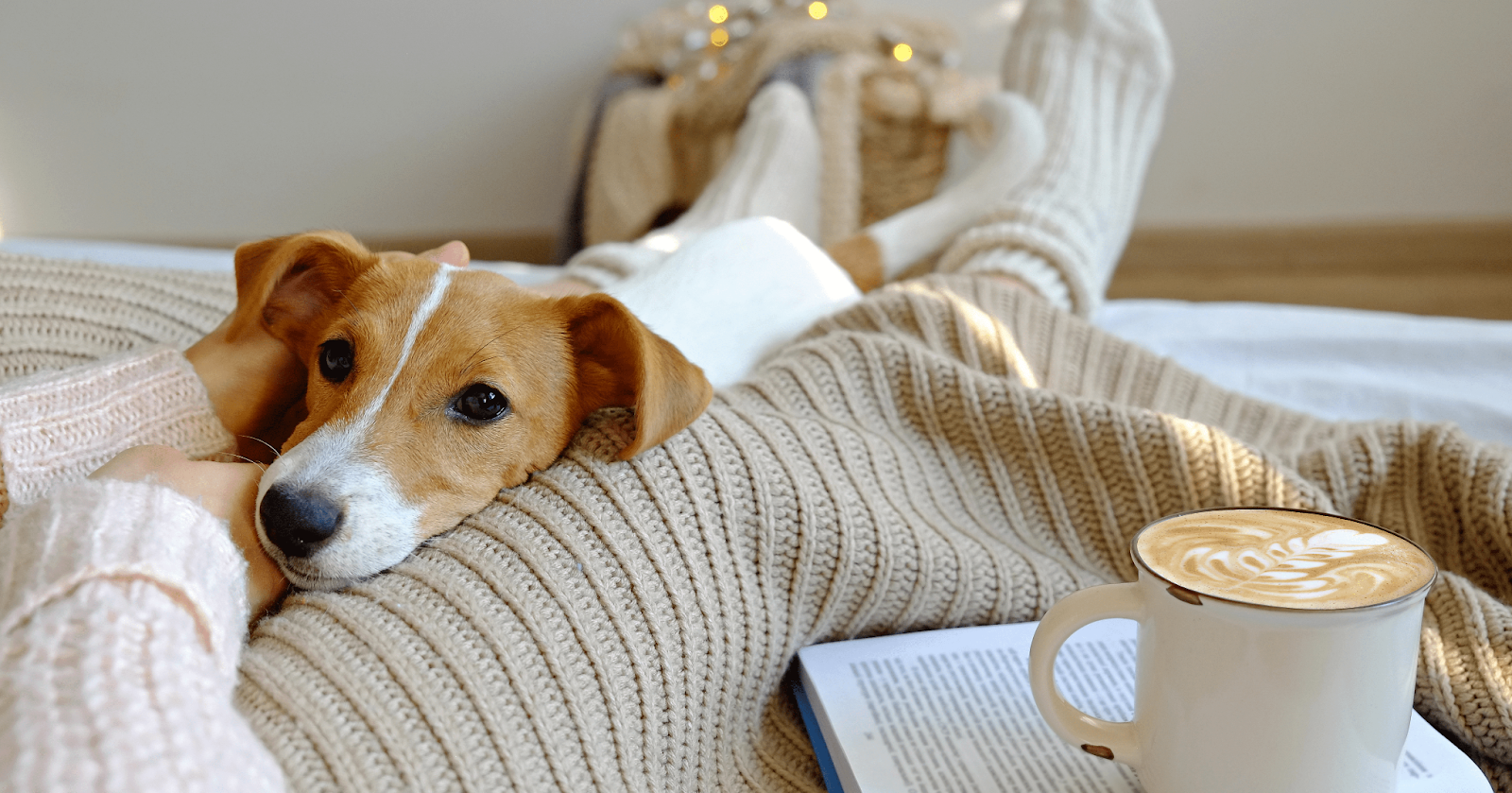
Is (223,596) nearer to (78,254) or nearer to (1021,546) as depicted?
(1021,546)

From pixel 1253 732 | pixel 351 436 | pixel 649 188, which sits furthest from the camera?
pixel 649 188

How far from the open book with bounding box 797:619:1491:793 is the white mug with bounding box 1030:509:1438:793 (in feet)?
0.20

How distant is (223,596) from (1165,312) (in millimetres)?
1250

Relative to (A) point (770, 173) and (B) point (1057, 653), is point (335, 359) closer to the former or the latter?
(B) point (1057, 653)

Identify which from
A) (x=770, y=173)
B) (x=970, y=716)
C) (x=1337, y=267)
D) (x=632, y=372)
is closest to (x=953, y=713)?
(x=970, y=716)

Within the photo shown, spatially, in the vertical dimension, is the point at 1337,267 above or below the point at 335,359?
below

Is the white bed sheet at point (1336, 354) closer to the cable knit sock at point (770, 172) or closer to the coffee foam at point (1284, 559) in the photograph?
the cable knit sock at point (770, 172)

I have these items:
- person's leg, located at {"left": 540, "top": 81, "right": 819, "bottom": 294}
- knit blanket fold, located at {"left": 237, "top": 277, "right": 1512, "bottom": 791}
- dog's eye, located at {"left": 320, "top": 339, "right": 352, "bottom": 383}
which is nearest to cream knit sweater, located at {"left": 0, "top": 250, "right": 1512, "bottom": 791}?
knit blanket fold, located at {"left": 237, "top": 277, "right": 1512, "bottom": 791}

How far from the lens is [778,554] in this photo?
26.0 inches

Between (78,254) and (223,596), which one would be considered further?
(78,254)

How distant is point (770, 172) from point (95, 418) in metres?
1.35

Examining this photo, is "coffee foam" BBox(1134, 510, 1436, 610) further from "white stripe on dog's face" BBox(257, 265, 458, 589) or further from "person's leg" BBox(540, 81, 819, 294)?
"person's leg" BBox(540, 81, 819, 294)

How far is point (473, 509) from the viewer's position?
0.63 m

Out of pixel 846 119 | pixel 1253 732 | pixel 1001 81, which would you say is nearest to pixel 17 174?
pixel 846 119
